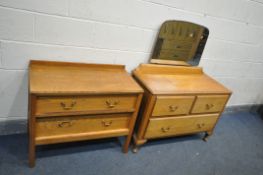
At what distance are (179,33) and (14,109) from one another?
5.00 ft

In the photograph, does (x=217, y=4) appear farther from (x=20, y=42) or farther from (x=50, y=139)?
(x=50, y=139)

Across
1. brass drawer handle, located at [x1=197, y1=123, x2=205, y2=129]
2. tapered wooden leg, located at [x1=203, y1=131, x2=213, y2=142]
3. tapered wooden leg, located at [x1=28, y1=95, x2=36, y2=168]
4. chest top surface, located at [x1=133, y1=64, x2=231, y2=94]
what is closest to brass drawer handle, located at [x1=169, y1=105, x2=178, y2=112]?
chest top surface, located at [x1=133, y1=64, x2=231, y2=94]

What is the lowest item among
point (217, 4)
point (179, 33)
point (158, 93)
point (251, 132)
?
point (251, 132)

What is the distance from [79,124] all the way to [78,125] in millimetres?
10

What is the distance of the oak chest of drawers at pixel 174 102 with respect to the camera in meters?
1.72

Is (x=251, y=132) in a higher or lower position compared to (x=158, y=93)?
lower

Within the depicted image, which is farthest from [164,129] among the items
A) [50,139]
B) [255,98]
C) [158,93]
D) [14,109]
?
[255,98]

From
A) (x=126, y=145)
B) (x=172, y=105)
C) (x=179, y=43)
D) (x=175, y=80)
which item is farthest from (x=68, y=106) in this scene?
(x=179, y=43)

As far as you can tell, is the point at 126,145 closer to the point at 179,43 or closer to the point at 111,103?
the point at 111,103

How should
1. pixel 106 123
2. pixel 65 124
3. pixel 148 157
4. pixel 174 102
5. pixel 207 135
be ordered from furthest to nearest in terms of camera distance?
pixel 207 135, pixel 148 157, pixel 174 102, pixel 106 123, pixel 65 124

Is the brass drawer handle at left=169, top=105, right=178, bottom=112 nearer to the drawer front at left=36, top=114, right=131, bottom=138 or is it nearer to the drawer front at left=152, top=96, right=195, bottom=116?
the drawer front at left=152, top=96, right=195, bottom=116

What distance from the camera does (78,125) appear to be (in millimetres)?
1541

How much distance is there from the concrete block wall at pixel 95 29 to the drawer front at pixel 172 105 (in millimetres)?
468

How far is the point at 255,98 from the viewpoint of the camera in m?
3.08
